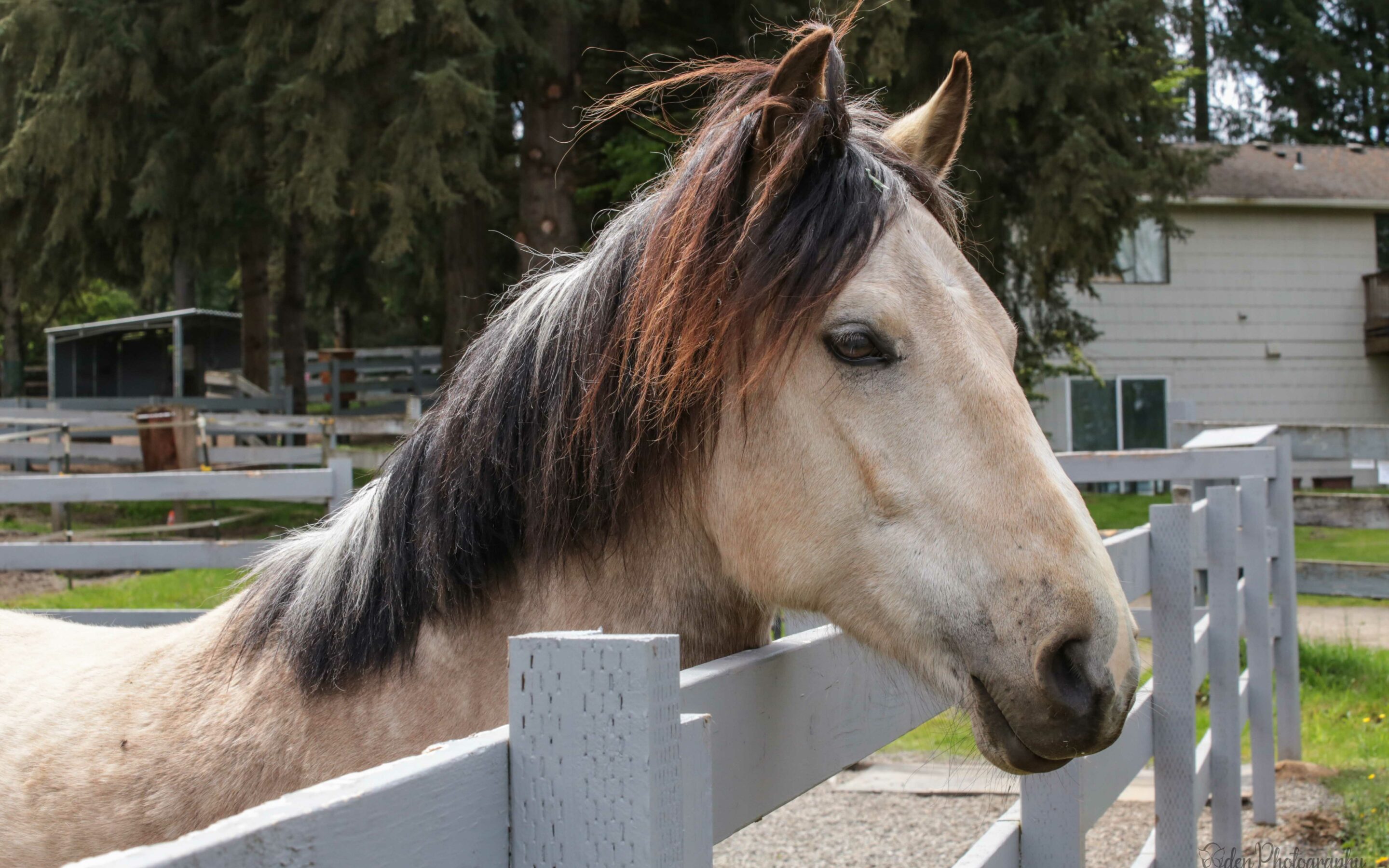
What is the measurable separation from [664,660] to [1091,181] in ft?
37.6

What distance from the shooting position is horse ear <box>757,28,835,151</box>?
1769 millimetres

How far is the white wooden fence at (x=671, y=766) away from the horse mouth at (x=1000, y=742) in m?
0.26

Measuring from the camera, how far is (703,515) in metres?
1.87

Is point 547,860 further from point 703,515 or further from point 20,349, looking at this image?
point 20,349

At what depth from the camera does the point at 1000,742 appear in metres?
1.55

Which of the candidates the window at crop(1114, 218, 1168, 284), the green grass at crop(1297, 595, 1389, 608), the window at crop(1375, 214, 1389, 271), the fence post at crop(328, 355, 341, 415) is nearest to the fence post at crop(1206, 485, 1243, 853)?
the green grass at crop(1297, 595, 1389, 608)

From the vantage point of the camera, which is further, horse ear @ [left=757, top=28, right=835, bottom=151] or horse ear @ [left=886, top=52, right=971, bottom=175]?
horse ear @ [left=886, top=52, right=971, bottom=175]

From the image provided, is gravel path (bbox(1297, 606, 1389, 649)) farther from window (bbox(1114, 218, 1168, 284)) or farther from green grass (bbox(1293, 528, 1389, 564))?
window (bbox(1114, 218, 1168, 284))

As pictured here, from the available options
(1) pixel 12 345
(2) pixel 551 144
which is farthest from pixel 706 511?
(1) pixel 12 345

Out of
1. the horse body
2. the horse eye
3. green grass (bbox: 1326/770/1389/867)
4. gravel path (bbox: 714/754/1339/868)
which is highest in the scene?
the horse eye

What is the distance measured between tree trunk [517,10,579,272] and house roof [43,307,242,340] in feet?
37.9

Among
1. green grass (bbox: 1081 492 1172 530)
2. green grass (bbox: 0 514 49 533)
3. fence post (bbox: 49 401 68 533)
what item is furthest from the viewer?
green grass (bbox: 1081 492 1172 530)

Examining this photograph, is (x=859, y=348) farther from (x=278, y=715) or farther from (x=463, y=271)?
(x=463, y=271)

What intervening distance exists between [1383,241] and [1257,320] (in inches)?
176
